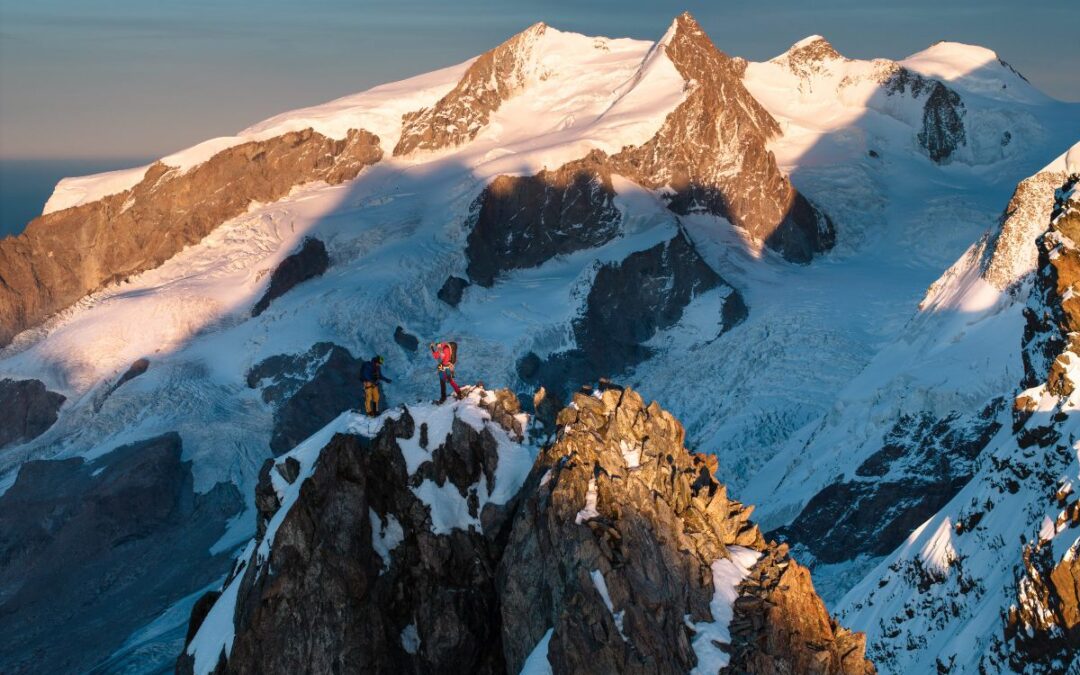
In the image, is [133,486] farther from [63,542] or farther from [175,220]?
[175,220]

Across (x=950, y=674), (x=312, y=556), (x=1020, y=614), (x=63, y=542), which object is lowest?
(x=63, y=542)

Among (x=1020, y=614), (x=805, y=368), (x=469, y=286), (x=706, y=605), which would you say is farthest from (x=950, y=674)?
(x=469, y=286)

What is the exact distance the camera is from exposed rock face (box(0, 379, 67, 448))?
16325 centimetres

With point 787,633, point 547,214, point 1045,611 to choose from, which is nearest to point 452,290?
point 547,214

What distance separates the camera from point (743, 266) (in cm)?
17588

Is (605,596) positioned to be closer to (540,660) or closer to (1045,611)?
(540,660)

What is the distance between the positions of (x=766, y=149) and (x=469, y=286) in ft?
147

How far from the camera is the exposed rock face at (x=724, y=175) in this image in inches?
7244

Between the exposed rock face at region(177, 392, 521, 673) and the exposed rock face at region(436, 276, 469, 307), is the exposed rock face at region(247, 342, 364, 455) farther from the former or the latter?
the exposed rock face at region(177, 392, 521, 673)

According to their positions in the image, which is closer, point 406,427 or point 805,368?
point 406,427

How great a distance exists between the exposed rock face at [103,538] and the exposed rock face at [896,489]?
45.1 m

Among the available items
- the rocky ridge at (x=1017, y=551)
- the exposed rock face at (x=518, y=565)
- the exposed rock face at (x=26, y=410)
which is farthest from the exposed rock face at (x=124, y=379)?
the exposed rock face at (x=518, y=565)

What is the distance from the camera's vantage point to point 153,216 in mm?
193125

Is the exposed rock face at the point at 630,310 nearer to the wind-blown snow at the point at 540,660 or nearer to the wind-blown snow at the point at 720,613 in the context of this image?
the wind-blown snow at the point at 720,613
